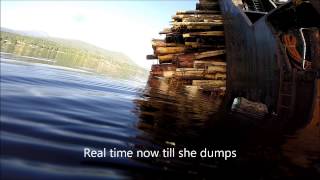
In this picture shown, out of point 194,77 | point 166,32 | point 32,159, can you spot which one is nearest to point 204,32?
point 194,77

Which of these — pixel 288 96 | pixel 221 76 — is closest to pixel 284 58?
pixel 288 96

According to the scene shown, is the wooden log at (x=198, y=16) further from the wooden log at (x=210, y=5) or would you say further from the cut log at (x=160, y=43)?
the cut log at (x=160, y=43)

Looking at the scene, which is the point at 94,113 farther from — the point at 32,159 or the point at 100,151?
the point at 32,159

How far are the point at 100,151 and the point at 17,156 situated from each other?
2.34 feet

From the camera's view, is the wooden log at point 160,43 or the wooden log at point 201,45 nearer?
the wooden log at point 201,45

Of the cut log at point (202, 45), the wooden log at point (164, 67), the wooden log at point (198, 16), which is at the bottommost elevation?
the wooden log at point (164, 67)

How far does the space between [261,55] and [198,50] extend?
271 inches

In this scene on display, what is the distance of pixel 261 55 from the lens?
7930mm

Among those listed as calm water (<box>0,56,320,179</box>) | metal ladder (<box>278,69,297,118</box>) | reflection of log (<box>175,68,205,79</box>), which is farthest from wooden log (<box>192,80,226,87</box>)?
calm water (<box>0,56,320,179</box>)

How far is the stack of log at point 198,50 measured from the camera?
43.7 ft

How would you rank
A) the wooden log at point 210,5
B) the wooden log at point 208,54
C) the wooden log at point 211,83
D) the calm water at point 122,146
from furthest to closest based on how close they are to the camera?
the wooden log at point 210,5 → the wooden log at point 208,54 → the wooden log at point 211,83 → the calm water at point 122,146

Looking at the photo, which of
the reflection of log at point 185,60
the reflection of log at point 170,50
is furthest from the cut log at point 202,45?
the reflection of log at point 170,50

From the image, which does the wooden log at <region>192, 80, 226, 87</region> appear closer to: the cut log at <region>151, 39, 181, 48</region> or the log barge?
the log barge

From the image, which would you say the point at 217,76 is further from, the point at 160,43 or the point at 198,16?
the point at 160,43
